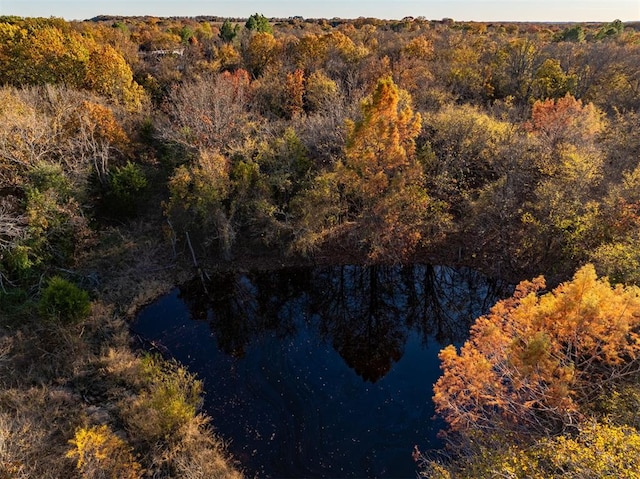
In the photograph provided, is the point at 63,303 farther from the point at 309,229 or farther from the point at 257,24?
the point at 257,24

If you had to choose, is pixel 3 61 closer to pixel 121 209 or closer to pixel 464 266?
pixel 121 209

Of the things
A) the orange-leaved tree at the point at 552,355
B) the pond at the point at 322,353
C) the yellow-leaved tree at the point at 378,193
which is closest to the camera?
the orange-leaved tree at the point at 552,355

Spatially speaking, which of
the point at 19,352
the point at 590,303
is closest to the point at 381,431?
the point at 590,303

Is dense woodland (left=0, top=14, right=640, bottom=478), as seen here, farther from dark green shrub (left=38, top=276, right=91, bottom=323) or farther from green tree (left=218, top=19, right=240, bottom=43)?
green tree (left=218, top=19, right=240, bottom=43)

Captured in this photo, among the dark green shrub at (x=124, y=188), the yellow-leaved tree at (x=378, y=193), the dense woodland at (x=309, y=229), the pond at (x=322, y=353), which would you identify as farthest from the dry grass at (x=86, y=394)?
the yellow-leaved tree at (x=378, y=193)

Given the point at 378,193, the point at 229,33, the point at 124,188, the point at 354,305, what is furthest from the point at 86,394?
the point at 229,33

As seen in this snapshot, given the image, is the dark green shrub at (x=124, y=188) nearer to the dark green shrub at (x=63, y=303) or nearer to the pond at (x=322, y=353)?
the pond at (x=322, y=353)
